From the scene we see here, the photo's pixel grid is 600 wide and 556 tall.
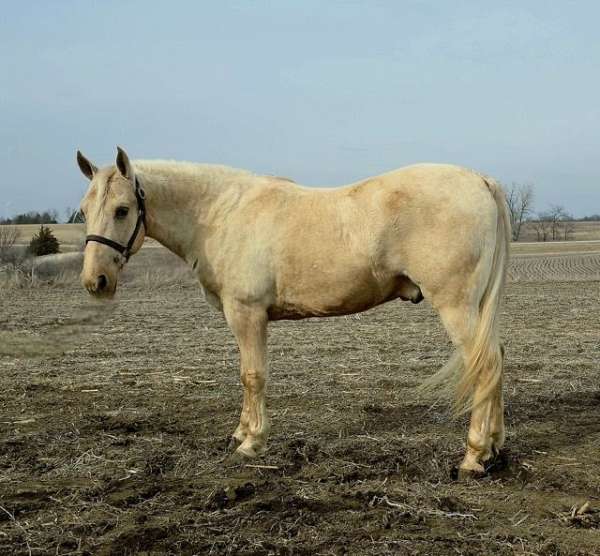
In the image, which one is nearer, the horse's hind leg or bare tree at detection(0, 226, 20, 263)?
the horse's hind leg

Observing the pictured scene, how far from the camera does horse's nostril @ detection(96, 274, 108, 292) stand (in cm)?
481

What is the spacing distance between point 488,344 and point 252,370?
186 centimetres

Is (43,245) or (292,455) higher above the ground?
(292,455)

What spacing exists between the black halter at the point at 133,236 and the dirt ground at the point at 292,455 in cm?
97

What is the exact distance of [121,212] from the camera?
16.3 feet

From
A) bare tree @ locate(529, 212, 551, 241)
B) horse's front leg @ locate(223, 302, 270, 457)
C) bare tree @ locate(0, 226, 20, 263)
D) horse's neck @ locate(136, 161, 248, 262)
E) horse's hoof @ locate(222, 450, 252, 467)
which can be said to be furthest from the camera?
bare tree @ locate(529, 212, 551, 241)

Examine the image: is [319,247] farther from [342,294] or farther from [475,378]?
[475,378]

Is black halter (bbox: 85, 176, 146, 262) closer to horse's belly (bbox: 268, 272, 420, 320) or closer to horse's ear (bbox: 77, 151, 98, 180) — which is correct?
horse's ear (bbox: 77, 151, 98, 180)

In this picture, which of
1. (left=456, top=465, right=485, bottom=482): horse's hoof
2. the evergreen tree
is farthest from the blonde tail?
the evergreen tree

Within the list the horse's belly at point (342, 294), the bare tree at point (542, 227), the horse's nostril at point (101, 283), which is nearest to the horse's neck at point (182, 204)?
the horse's nostril at point (101, 283)

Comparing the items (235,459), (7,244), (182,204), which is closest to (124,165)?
(182,204)

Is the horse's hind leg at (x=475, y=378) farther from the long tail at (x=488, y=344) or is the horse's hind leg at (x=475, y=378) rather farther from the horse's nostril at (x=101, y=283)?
the horse's nostril at (x=101, y=283)

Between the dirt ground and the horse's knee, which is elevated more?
the horse's knee

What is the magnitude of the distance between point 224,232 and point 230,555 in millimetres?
2602
